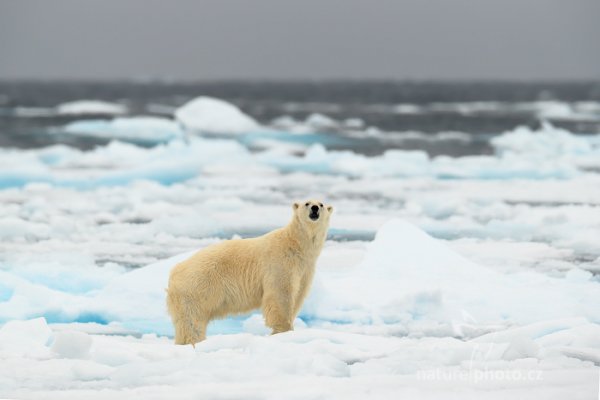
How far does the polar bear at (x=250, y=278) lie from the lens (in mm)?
3713

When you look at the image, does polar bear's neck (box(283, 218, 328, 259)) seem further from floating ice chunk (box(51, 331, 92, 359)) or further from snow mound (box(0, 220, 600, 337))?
floating ice chunk (box(51, 331, 92, 359))

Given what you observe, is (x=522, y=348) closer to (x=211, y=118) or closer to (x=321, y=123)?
(x=211, y=118)

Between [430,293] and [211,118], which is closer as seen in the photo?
[430,293]

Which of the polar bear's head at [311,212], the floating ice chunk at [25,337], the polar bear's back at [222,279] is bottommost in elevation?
the floating ice chunk at [25,337]

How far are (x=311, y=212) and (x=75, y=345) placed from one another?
992mm

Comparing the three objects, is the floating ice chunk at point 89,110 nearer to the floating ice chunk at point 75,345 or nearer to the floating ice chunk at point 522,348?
the floating ice chunk at point 75,345

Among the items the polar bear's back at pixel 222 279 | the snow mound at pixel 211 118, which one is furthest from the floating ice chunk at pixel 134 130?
the polar bear's back at pixel 222 279

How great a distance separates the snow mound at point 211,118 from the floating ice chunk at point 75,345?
12.8 metres

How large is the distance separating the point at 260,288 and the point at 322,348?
368 mm

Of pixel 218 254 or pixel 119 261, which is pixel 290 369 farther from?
pixel 119 261

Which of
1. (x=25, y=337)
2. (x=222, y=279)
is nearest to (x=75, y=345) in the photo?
(x=25, y=337)

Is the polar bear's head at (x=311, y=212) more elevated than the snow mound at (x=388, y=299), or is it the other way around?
the polar bear's head at (x=311, y=212)

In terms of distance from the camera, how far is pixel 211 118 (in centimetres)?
1658

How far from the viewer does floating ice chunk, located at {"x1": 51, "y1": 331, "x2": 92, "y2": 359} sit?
353 cm
